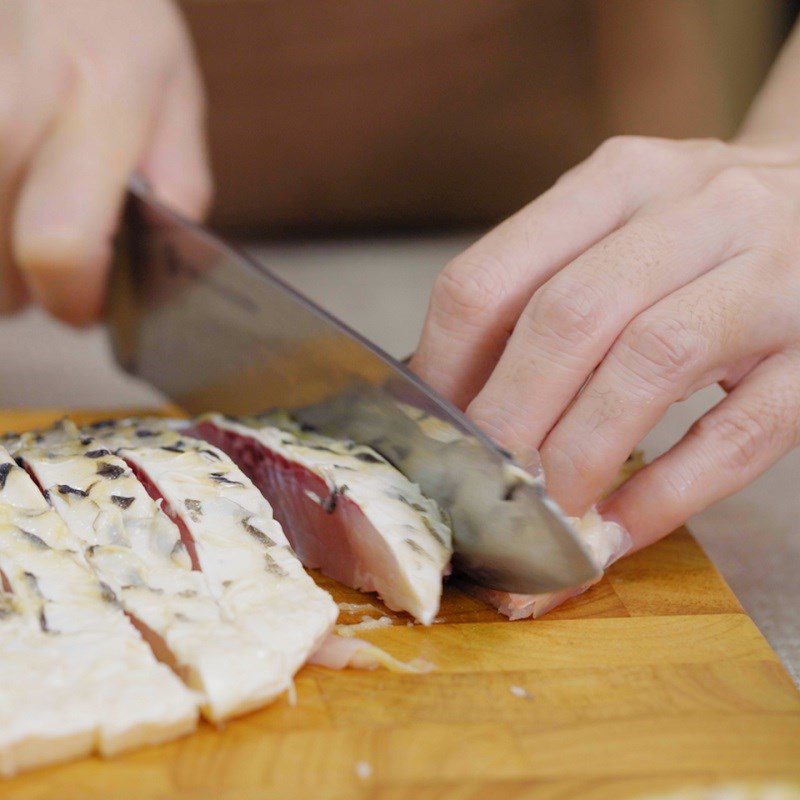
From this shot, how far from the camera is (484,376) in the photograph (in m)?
2.23

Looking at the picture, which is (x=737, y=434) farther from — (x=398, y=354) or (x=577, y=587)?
(x=398, y=354)

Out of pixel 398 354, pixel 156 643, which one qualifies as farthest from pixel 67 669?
pixel 398 354

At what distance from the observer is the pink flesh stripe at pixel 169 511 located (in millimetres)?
1907

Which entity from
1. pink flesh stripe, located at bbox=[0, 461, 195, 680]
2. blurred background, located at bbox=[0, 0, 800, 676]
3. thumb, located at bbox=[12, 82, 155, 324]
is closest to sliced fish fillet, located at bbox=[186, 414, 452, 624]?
pink flesh stripe, located at bbox=[0, 461, 195, 680]

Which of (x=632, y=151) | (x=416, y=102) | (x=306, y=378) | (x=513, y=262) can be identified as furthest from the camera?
(x=416, y=102)

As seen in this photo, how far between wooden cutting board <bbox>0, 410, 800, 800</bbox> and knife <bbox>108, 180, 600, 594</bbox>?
178 mm

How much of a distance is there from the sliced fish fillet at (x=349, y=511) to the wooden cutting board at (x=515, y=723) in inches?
3.7

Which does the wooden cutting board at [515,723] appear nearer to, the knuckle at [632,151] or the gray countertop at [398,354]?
the gray countertop at [398,354]

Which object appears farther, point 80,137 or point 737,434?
point 80,137

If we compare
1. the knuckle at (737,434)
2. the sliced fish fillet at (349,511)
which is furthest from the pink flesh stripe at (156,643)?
the knuckle at (737,434)

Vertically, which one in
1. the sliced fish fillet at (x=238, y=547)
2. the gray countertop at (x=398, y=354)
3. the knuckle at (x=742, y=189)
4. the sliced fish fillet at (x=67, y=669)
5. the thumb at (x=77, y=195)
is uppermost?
the knuckle at (x=742, y=189)

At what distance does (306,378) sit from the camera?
250cm

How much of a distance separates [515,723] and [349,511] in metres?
0.58

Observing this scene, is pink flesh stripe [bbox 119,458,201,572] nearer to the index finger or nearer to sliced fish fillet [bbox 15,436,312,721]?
sliced fish fillet [bbox 15,436,312,721]
